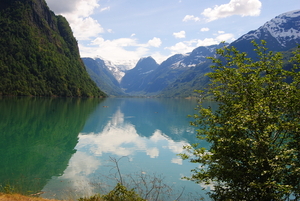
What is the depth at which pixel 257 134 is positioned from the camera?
1052 cm

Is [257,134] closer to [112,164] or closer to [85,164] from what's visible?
[112,164]

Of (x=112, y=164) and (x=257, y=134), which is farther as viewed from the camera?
(x=112, y=164)

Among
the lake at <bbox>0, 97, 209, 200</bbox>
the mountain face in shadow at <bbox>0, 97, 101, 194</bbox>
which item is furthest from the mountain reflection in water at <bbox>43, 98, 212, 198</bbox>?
the mountain face in shadow at <bbox>0, 97, 101, 194</bbox>

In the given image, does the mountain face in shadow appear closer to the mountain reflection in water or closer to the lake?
the lake

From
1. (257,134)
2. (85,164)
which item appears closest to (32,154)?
(85,164)

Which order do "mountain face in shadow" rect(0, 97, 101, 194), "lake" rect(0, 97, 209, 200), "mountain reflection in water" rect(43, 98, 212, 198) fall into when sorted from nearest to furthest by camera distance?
"lake" rect(0, 97, 209, 200) → "mountain reflection in water" rect(43, 98, 212, 198) → "mountain face in shadow" rect(0, 97, 101, 194)

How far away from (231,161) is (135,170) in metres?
15.0

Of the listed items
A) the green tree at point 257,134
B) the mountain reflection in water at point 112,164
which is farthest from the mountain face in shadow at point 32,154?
the green tree at point 257,134

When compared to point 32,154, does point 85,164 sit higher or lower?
lower

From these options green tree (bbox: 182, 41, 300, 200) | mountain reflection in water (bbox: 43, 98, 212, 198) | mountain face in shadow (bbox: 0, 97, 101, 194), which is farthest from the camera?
mountain face in shadow (bbox: 0, 97, 101, 194)

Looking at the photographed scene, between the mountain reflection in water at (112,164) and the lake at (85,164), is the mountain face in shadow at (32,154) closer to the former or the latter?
the lake at (85,164)

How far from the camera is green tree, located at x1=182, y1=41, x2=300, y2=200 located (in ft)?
33.1

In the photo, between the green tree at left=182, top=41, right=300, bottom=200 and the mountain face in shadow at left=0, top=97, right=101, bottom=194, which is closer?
the green tree at left=182, top=41, right=300, bottom=200

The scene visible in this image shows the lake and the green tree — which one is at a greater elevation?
the green tree
